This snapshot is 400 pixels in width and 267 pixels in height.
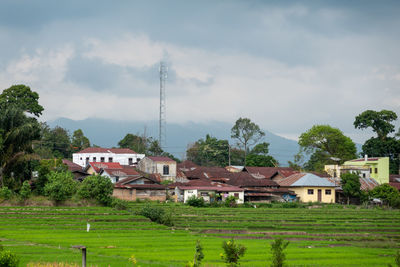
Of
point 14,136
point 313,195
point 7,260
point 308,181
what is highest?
point 14,136

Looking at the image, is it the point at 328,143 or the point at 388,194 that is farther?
the point at 328,143

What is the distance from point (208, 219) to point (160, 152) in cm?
6199

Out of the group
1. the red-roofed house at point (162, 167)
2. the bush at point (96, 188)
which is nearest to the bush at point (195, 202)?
the bush at point (96, 188)

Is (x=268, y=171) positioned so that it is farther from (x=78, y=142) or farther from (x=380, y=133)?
(x=78, y=142)

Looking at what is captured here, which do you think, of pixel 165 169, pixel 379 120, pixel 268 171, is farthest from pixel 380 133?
pixel 165 169

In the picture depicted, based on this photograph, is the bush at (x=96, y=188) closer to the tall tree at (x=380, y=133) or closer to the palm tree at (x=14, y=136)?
the palm tree at (x=14, y=136)

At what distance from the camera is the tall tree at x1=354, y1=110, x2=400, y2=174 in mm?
102688

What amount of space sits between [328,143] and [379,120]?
10.5 meters

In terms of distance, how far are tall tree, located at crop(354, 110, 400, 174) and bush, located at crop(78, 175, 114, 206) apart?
200 ft

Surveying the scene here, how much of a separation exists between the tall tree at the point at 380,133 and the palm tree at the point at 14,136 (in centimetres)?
6580

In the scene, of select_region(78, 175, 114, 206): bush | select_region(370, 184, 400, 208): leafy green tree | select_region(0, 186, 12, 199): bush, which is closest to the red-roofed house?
select_region(78, 175, 114, 206): bush

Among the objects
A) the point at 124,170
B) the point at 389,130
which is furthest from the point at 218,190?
the point at 389,130

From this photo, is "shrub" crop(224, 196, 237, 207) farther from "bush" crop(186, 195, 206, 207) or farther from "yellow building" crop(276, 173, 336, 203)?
"yellow building" crop(276, 173, 336, 203)

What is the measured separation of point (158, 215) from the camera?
49.4m
